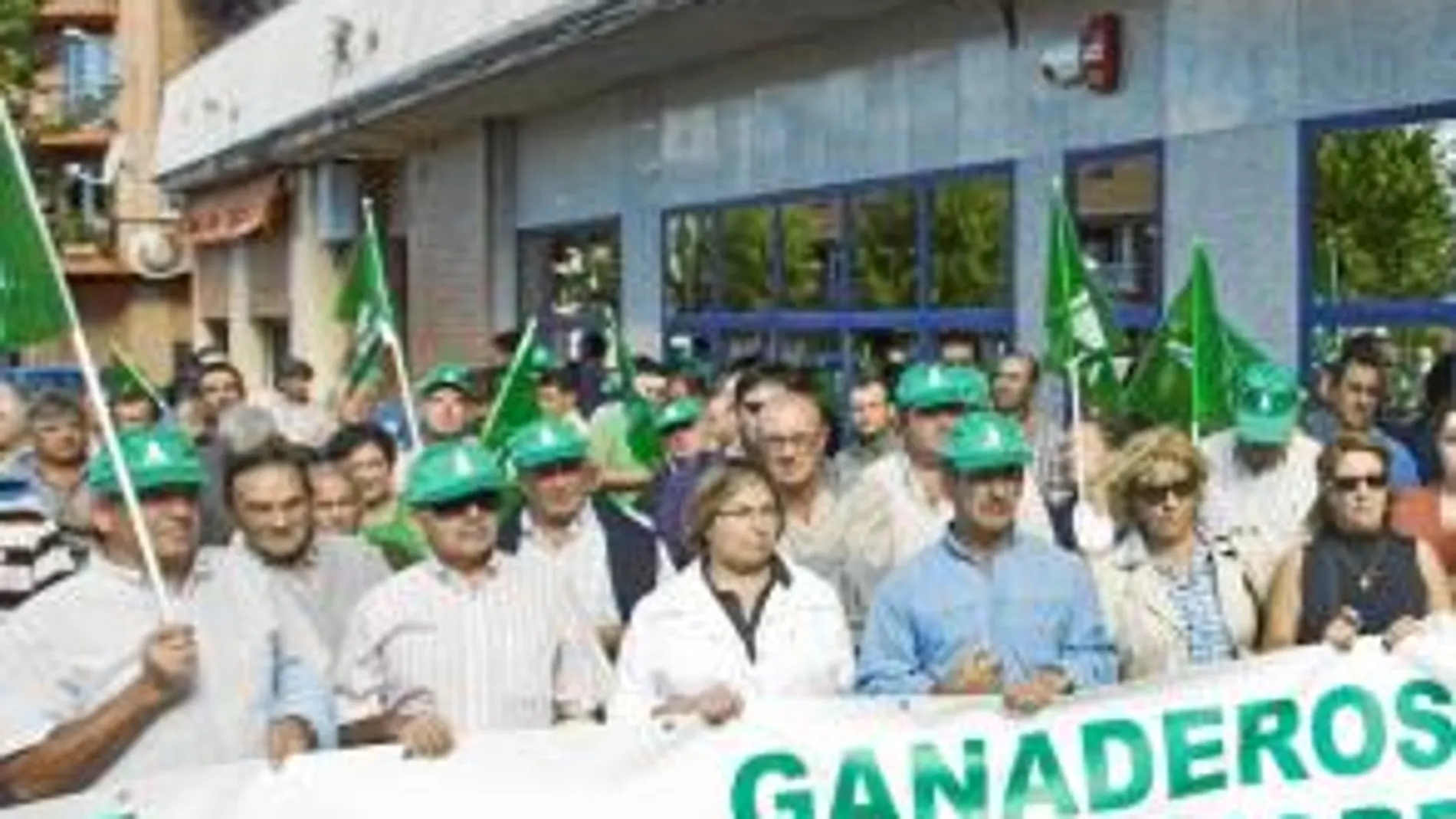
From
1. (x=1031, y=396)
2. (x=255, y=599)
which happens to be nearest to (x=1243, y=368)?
(x=1031, y=396)

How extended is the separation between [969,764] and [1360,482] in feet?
4.41

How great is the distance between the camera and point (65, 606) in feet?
18.7

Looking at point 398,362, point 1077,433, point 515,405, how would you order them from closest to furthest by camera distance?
point 1077,433 → point 515,405 → point 398,362

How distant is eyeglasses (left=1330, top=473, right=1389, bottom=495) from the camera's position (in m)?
6.92

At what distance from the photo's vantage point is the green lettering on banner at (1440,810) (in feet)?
21.3

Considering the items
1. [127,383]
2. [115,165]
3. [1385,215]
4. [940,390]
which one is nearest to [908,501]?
[940,390]

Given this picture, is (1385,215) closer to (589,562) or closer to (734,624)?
(589,562)

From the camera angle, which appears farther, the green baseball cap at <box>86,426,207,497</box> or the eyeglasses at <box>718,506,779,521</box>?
the eyeglasses at <box>718,506,779,521</box>

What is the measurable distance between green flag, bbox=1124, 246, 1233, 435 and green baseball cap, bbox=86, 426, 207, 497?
3953 mm

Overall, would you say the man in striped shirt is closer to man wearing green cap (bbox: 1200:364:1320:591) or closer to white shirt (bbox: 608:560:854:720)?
white shirt (bbox: 608:560:854:720)

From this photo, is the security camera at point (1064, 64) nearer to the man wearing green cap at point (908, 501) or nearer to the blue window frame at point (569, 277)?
the man wearing green cap at point (908, 501)

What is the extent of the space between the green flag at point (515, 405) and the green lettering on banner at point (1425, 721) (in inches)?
160

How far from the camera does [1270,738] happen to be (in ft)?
21.1

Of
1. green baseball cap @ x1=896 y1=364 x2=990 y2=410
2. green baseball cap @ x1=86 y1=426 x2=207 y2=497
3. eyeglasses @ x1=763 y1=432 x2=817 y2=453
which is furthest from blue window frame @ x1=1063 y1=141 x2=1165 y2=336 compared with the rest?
green baseball cap @ x1=86 y1=426 x2=207 y2=497
